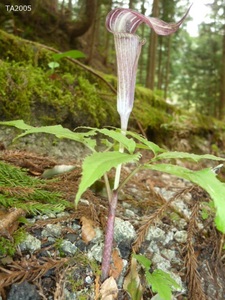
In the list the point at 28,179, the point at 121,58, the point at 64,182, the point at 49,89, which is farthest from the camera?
the point at 49,89

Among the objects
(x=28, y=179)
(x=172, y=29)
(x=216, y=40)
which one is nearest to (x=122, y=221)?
(x=28, y=179)

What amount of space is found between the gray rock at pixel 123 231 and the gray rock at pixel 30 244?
43 cm

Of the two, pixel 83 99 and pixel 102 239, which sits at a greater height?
pixel 83 99

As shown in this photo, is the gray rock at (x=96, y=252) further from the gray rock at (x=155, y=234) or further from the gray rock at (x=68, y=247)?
the gray rock at (x=155, y=234)

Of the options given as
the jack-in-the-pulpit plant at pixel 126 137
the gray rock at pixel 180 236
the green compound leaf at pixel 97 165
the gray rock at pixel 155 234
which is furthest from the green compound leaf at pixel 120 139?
the gray rock at pixel 180 236

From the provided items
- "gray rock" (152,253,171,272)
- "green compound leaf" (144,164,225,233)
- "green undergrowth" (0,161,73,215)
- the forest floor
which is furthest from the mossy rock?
"green compound leaf" (144,164,225,233)

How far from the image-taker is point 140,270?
5.41ft

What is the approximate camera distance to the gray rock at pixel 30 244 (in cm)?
146

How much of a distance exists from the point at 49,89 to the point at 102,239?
1.93 metres

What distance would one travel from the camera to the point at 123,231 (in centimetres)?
174

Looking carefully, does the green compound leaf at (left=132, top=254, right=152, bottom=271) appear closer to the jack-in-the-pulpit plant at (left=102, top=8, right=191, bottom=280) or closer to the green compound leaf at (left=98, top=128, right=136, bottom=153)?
the jack-in-the-pulpit plant at (left=102, top=8, right=191, bottom=280)

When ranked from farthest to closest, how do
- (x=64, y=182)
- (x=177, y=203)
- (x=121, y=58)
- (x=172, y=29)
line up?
1. (x=177, y=203)
2. (x=64, y=182)
3. (x=121, y=58)
4. (x=172, y=29)

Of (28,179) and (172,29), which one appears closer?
(172,29)

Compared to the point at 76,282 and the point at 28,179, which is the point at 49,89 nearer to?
the point at 28,179
